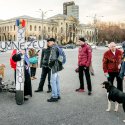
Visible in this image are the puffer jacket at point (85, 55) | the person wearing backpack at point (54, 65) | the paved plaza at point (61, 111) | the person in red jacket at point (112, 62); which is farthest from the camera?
the puffer jacket at point (85, 55)

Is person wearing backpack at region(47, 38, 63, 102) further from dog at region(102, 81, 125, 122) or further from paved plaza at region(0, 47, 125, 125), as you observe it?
dog at region(102, 81, 125, 122)

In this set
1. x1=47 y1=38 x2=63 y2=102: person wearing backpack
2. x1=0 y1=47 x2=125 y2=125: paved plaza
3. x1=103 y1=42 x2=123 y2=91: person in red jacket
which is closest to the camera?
x1=0 y1=47 x2=125 y2=125: paved plaza

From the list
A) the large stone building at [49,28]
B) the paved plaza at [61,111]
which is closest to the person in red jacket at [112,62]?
the paved plaza at [61,111]

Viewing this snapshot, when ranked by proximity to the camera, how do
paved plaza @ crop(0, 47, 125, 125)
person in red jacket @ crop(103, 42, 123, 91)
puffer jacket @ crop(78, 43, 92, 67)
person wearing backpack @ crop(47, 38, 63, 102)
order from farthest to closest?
puffer jacket @ crop(78, 43, 92, 67) → person wearing backpack @ crop(47, 38, 63, 102) → person in red jacket @ crop(103, 42, 123, 91) → paved plaza @ crop(0, 47, 125, 125)

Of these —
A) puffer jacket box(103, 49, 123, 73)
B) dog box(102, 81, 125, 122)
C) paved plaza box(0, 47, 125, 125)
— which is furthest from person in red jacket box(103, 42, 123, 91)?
dog box(102, 81, 125, 122)

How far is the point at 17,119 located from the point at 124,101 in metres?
2.29

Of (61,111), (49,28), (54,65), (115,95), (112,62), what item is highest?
(49,28)

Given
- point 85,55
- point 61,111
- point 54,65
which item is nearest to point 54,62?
point 54,65

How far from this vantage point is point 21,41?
28.4 ft

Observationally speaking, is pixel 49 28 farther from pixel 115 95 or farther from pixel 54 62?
pixel 115 95

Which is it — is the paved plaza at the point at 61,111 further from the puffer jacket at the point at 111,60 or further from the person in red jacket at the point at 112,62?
the puffer jacket at the point at 111,60

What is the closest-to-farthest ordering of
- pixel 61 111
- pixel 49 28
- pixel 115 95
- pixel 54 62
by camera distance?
1. pixel 115 95
2. pixel 61 111
3. pixel 54 62
4. pixel 49 28

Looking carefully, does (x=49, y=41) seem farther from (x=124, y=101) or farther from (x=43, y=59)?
(x=124, y=101)

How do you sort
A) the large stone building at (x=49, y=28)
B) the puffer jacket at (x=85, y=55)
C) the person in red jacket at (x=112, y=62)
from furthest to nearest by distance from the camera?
1. the large stone building at (x=49, y=28)
2. the puffer jacket at (x=85, y=55)
3. the person in red jacket at (x=112, y=62)
